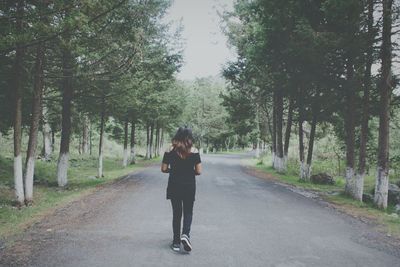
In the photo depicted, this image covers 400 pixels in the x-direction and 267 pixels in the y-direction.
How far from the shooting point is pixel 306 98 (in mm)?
19734

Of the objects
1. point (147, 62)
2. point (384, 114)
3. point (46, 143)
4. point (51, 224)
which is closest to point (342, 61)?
point (384, 114)

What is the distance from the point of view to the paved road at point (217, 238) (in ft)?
20.2

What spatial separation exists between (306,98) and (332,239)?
42.3 feet

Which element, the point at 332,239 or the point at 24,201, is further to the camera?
the point at 24,201

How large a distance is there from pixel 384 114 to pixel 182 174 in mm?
9665

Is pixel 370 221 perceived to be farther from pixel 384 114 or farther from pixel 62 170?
pixel 62 170

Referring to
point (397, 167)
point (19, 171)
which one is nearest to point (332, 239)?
point (19, 171)

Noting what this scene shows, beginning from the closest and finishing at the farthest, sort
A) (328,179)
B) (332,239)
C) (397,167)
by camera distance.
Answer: (332,239) → (328,179) → (397,167)

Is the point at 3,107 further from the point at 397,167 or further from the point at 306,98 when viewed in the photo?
the point at 397,167

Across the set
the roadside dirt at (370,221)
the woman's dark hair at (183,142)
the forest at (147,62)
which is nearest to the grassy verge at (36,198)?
the forest at (147,62)

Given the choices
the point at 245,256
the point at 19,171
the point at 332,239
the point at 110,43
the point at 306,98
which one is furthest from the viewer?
the point at 306,98

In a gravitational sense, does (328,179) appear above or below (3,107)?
below

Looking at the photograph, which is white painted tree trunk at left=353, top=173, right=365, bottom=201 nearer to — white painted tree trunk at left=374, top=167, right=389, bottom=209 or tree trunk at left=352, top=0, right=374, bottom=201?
tree trunk at left=352, top=0, right=374, bottom=201

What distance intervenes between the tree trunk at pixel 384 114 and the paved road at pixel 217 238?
111 inches
